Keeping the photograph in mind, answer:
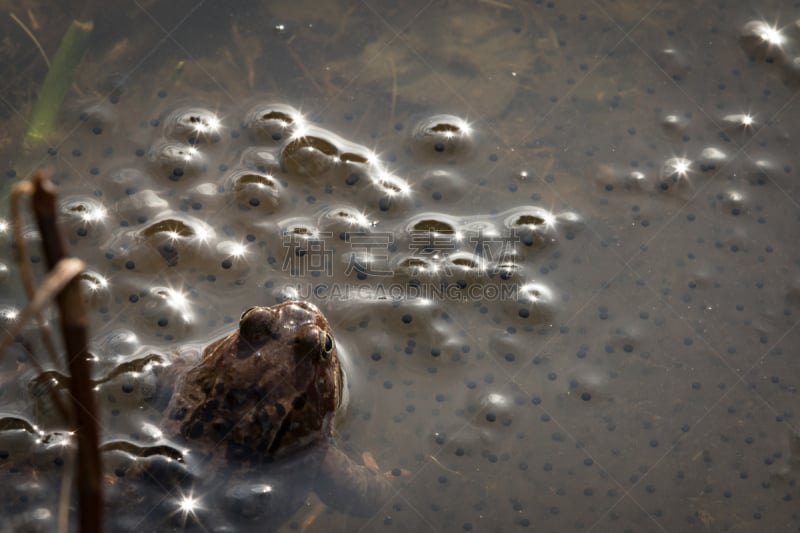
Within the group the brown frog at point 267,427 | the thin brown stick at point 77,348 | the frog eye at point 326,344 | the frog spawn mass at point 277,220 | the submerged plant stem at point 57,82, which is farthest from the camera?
the submerged plant stem at point 57,82

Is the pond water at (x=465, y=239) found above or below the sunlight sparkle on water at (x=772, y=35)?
below

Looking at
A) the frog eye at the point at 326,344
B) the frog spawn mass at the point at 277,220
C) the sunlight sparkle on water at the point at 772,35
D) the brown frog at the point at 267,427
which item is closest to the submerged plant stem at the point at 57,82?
the frog spawn mass at the point at 277,220

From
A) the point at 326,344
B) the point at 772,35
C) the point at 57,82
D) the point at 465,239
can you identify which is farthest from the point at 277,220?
the point at 772,35

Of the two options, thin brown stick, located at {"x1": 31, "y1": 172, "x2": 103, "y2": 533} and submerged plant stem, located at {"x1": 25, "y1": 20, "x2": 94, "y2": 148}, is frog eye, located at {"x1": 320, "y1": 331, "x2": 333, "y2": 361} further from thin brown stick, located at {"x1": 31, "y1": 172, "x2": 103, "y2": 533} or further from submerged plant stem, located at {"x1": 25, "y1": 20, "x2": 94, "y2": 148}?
thin brown stick, located at {"x1": 31, "y1": 172, "x2": 103, "y2": 533}

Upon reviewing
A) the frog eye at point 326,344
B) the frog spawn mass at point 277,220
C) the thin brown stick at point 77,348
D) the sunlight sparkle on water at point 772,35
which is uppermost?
the sunlight sparkle on water at point 772,35

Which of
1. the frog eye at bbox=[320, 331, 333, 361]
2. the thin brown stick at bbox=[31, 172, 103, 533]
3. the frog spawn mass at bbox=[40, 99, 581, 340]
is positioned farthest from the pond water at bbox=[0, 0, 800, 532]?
the thin brown stick at bbox=[31, 172, 103, 533]

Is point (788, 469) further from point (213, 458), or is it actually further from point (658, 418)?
point (213, 458)

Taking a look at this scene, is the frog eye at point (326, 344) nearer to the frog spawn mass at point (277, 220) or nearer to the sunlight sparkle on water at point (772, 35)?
the frog spawn mass at point (277, 220)
